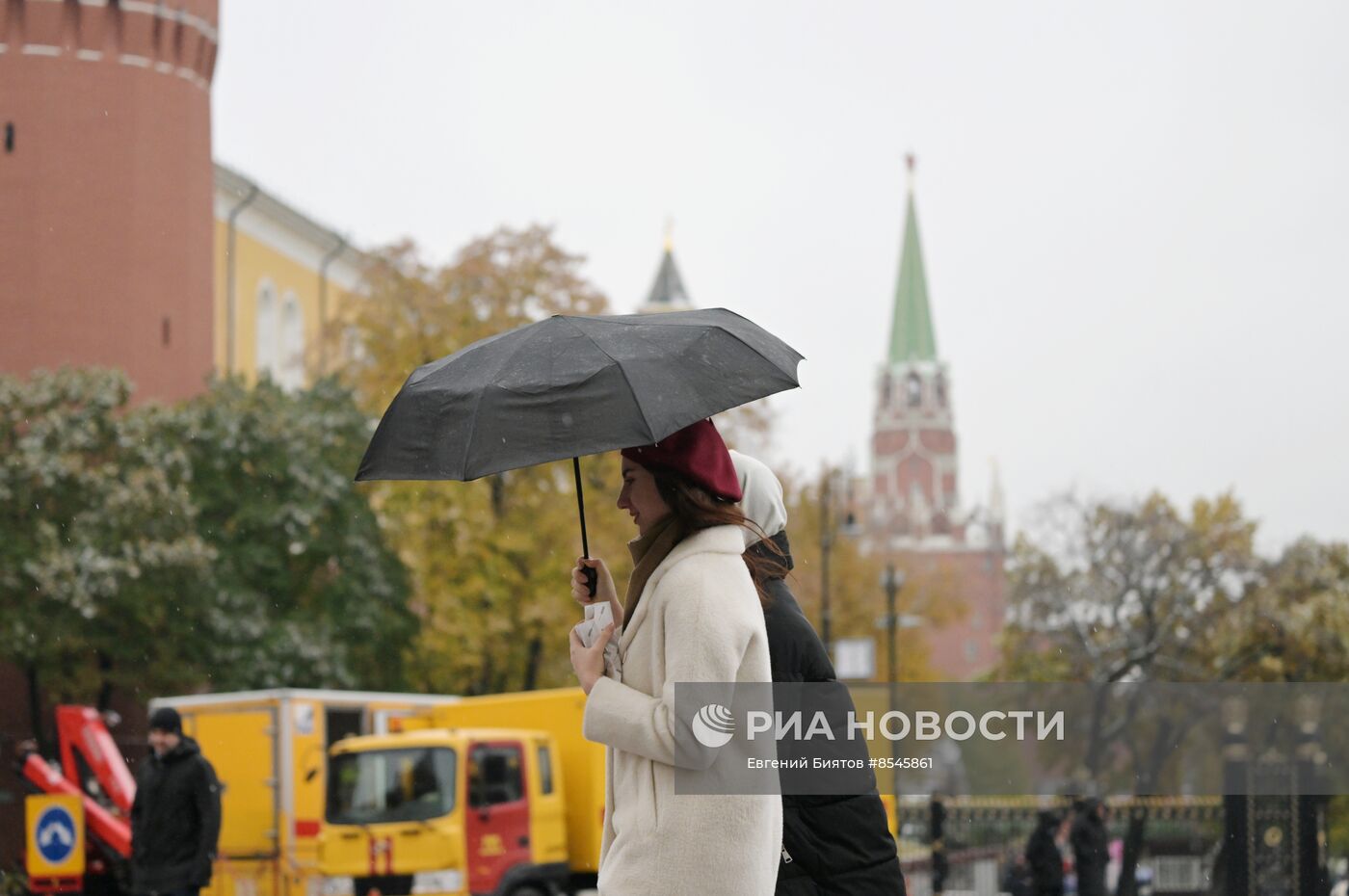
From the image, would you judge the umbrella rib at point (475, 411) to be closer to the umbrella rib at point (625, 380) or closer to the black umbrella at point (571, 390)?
the black umbrella at point (571, 390)

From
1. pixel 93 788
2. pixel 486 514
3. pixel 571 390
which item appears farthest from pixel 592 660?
pixel 486 514

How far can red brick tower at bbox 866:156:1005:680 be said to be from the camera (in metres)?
130

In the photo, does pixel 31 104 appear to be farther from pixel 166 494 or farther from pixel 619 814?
pixel 619 814

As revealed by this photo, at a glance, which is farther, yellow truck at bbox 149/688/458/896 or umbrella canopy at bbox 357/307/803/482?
yellow truck at bbox 149/688/458/896

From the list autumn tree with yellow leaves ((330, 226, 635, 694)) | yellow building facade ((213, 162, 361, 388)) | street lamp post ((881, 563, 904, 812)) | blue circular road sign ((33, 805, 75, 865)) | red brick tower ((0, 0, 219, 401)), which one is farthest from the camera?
yellow building facade ((213, 162, 361, 388))

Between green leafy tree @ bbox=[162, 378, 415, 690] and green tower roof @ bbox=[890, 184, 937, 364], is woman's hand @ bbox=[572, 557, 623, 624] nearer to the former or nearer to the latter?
green leafy tree @ bbox=[162, 378, 415, 690]

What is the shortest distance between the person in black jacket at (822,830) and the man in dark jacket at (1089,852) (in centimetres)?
1277

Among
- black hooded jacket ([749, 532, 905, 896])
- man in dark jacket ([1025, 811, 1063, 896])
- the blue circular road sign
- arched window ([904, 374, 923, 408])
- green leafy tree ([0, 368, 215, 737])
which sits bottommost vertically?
man in dark jacket ([1025, 811, 1063, 896])

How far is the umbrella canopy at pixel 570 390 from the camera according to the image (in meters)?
4.09

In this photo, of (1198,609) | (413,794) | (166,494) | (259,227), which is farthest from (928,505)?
(413,794)

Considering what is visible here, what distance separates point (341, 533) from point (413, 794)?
19231 mm

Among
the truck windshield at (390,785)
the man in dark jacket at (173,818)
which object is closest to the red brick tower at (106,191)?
the truck windshield at (390,785)

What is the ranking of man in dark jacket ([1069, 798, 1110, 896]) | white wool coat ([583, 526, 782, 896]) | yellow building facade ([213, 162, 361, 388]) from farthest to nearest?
yellow building facade ([213, 162, 361, 388]) → man in dark jacket ([1069, 798, 1110, 896]) → white wool coat ([583, 526, 782, 896])

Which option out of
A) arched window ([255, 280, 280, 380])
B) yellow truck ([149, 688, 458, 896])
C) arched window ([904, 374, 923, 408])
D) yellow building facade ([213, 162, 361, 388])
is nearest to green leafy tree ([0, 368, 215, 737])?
yellow truck ([149, 688, 458, 896])
